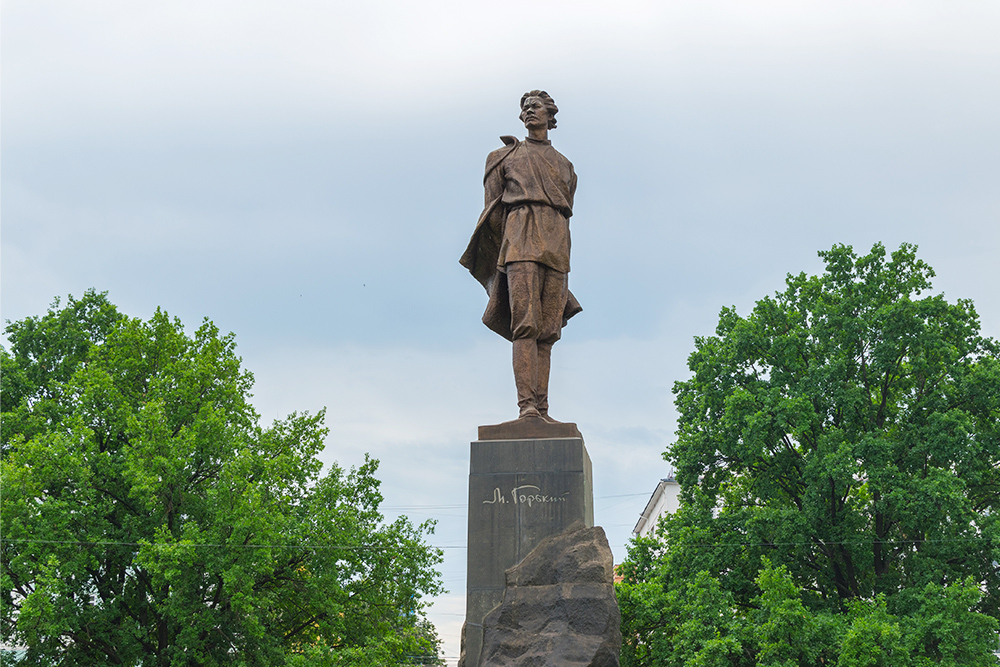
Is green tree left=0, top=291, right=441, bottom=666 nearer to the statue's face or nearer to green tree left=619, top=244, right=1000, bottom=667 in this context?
green tree left=619, top=244, right=1000, bottom=667

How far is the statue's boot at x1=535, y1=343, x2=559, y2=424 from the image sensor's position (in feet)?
28.6

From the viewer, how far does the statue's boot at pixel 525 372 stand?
8.54 metres

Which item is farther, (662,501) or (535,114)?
(662,501)

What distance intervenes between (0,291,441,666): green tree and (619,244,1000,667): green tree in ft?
19.3

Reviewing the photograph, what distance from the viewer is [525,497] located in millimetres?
7922

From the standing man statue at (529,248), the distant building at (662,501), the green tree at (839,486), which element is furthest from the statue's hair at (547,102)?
the distant building at (662,501)

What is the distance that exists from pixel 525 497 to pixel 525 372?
1.20 meters

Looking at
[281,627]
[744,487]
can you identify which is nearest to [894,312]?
[744,487]

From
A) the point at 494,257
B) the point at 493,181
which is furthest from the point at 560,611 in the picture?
the point at 493,181

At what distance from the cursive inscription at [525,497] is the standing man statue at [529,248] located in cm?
72

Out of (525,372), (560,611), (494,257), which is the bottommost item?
(560,611)

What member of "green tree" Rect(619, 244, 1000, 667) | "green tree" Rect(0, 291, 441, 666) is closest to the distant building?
"green tree" Rect(619, 244, 1000, 667)

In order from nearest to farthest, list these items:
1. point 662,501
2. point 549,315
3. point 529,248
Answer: point 529,248
point 549,315
point 662,501

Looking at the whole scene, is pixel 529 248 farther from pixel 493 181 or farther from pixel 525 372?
pixel 525 372
